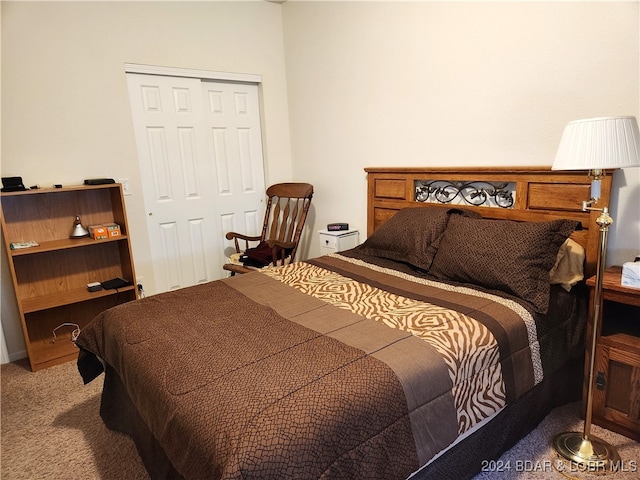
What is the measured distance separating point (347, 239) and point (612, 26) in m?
2.05

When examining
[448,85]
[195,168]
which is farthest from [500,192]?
[195,168]

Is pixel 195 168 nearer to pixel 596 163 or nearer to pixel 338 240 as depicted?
pixel 338 240

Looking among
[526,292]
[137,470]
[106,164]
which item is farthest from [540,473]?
[106,164]

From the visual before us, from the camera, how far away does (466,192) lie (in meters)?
2.59

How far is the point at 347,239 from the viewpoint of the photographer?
3256 mm

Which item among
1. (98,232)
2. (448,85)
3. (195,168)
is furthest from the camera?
(195,168)

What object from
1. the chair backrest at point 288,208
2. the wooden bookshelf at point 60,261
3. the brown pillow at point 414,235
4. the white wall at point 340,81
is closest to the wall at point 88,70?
the white wall at point 340,81

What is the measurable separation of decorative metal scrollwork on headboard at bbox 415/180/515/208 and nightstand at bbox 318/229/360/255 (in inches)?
26.1

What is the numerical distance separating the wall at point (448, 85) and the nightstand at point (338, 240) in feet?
0.49

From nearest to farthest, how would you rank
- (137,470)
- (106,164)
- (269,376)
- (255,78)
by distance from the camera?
(269,376), (137,470), (106,164), (255,78)

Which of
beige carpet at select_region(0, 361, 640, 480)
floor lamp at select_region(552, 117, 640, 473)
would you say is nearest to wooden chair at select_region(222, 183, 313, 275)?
beige carpet at select_region(0, 361, 640, 480)

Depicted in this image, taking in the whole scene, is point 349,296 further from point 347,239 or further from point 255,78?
point 255,78

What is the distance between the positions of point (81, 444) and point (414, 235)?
2012mm

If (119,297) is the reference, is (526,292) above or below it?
above
